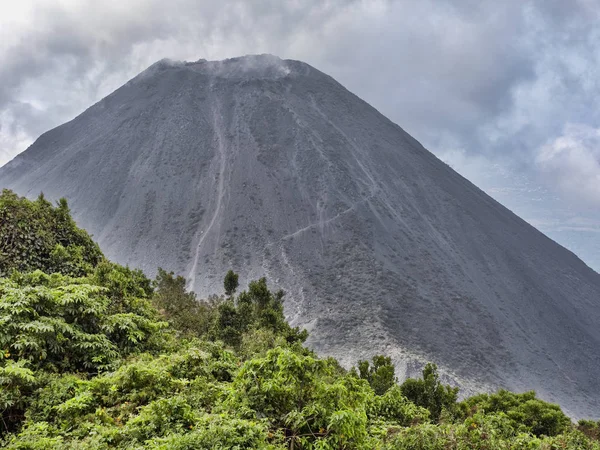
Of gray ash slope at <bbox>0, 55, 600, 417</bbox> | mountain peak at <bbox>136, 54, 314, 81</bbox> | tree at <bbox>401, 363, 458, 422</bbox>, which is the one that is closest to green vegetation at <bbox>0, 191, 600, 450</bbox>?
tree at <bbox>401, 363, 458, 422</bbox>

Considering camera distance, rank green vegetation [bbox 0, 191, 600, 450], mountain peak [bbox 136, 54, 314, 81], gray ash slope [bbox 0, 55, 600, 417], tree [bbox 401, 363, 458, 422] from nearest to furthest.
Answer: green vegetation [bbox 0, 191, 600, 450]
tree [bbox 401, 363, 458, 422]
gray ash slope [bbox 0, 55, 600, 417]
mountain peak [bbox 136, 54, 314, 81]

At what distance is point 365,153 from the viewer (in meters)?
84.2

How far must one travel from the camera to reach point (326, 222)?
67562mm

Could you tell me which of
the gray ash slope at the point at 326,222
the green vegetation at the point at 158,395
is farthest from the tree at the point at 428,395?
the gray ash slope at the point at 326,222

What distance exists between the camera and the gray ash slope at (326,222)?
1965 inches

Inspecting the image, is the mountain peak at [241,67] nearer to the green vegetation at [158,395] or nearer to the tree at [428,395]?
the tree at [428,395]

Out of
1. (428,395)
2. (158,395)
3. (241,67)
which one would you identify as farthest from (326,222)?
(158,395)

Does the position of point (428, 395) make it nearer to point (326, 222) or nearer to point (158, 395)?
point (158, 395)

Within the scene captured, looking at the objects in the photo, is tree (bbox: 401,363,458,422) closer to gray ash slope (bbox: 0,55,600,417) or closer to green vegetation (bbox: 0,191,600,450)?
green vegetation (bbox: 0,191,600,450)

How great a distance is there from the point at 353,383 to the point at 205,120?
89244 millimetres

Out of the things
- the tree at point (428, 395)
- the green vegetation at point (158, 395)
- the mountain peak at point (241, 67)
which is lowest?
the green vegetation at point (158, 395)

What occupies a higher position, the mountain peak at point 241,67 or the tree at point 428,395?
the mountain peak at point 241,67

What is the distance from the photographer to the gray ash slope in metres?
49.9

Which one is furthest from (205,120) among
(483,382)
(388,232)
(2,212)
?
(2,212)
